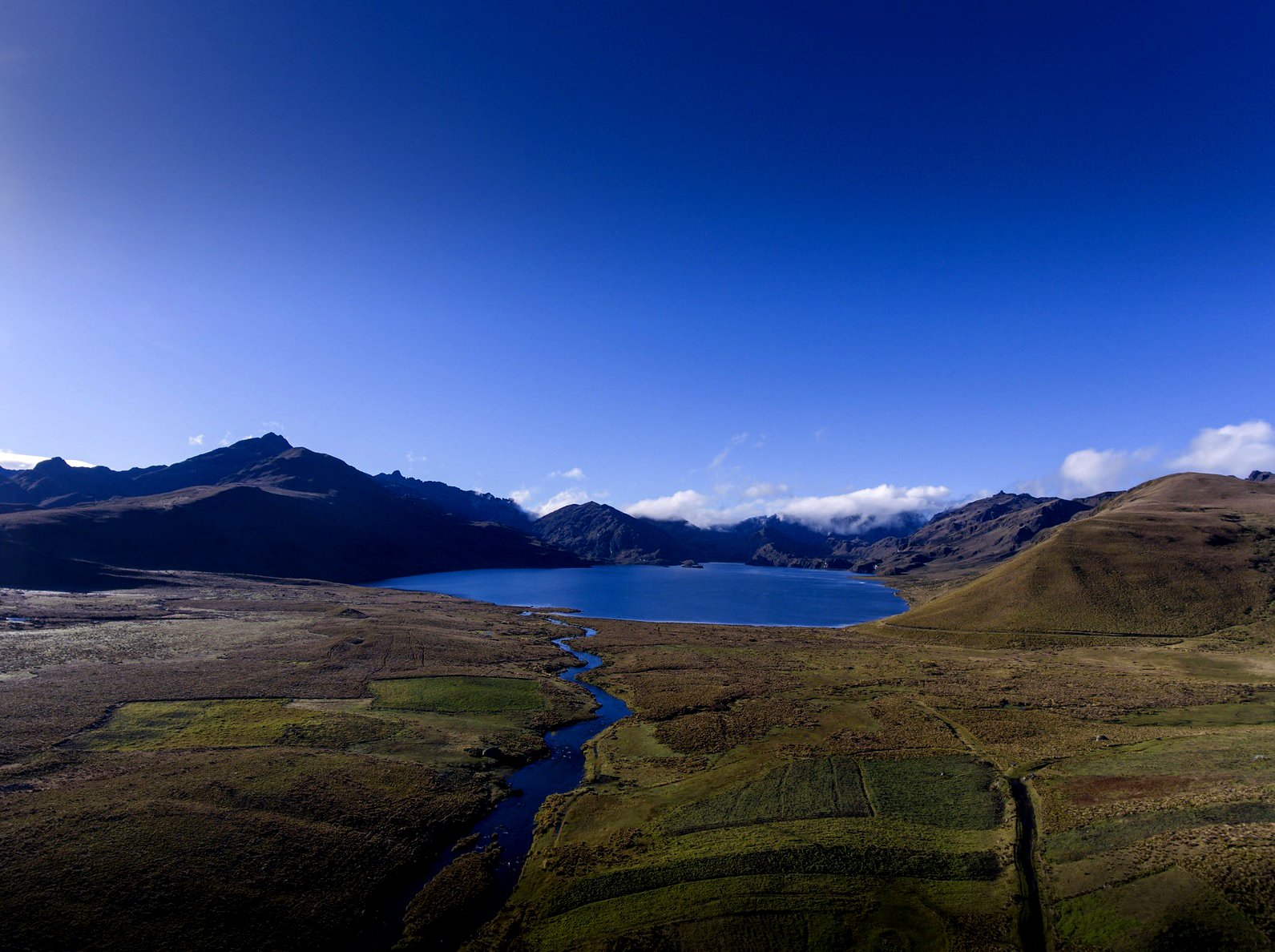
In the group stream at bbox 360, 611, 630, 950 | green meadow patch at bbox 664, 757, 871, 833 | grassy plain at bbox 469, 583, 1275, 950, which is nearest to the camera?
grassy plain at bbox 469, 583, 1275, 950

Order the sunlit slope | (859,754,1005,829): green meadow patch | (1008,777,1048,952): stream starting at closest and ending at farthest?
(1008,777,1048,952): stream → (859,754,1005,829): green meadow patch → the sunlit slope

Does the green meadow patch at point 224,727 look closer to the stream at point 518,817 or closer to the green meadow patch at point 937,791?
the stream at point 518,817

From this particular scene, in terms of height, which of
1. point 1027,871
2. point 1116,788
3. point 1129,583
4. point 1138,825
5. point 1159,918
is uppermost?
point 1129,583

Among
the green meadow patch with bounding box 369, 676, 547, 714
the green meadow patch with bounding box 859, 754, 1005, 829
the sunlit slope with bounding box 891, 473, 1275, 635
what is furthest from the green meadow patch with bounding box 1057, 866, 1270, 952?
the sunlit slope with bounding box 891, 473, 1275, 635

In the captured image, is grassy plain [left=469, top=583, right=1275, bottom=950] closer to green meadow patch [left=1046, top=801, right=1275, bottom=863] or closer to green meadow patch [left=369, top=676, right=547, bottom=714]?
green meadow patch [left=1046, top=801, right=1275, bottom=863]

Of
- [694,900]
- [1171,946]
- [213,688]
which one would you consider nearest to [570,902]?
[694,900]

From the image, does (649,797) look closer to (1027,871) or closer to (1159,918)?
(1027,871)

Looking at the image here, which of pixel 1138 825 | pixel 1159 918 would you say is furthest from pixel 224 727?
pixel 1138 825
